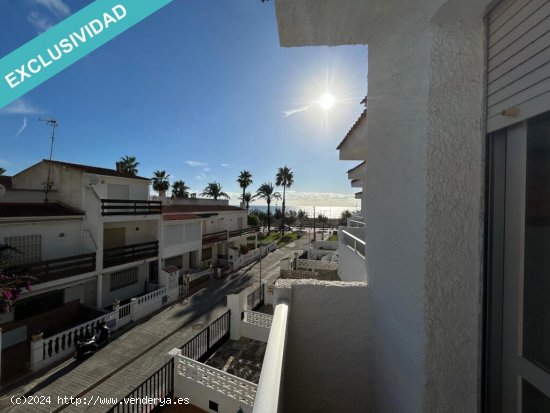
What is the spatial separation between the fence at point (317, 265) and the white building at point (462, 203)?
56.6 feet

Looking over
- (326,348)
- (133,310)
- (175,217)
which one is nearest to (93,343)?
(133,310)

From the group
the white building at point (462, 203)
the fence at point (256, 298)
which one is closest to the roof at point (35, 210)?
the fence at point (256, 298)

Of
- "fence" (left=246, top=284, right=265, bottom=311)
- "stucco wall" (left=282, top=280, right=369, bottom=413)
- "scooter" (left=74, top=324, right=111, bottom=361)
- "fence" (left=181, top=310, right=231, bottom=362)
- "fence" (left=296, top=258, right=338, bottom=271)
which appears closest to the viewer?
"stucco wall" (left=282, top=280, right=369, bottom=413)

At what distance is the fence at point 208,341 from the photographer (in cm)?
833

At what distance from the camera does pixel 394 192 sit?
8.03ft

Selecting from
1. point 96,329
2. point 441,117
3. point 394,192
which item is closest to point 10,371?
point 96,329

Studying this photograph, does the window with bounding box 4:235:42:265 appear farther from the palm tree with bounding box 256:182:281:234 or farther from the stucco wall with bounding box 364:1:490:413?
the palm tree with bounding box 256:182:281:234

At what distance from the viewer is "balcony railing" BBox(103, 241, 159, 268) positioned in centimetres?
1359

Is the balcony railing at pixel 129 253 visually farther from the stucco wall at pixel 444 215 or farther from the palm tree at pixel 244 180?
the palm tree at pixel 244 180

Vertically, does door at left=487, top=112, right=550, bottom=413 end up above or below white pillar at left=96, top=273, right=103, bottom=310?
above

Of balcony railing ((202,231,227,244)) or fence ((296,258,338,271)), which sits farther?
balcony railing ((202,231,227,244))

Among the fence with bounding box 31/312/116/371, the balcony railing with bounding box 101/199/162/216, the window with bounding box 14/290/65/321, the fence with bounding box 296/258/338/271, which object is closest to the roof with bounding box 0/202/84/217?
the balcony railing with bounding box 101/199/162/216

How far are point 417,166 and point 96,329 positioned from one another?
14.4 metres

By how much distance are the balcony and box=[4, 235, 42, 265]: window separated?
1201 centimetres
